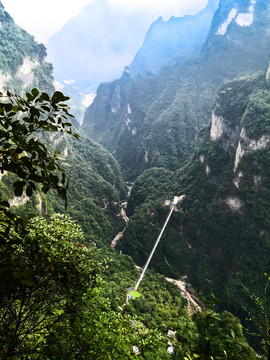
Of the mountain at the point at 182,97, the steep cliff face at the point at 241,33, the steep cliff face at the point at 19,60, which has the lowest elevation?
the steep cliff face at the point at 19,60

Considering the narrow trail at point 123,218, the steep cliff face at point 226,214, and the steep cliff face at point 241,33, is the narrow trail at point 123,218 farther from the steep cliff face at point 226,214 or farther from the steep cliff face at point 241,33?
the steep cliff face at point 241,33

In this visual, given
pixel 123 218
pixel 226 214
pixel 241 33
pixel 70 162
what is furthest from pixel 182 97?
pixel 226 214

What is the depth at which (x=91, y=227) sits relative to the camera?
44.2 metres

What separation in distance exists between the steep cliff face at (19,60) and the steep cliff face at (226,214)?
46.6m

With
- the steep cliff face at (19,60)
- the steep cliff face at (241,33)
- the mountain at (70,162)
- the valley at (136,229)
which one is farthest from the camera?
the steep cliff face at (241,33)

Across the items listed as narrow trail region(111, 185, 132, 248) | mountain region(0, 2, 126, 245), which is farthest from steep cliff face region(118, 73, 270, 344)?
mountain region(0, 2, 126, 245)

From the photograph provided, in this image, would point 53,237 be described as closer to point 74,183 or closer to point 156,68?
point 74,183

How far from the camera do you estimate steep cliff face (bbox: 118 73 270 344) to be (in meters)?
36.0

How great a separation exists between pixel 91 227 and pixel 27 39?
226 ft

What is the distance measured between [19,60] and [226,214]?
67.2m

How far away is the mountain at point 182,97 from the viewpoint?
295 ft

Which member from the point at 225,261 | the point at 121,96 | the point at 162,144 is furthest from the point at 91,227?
the point at 121,96

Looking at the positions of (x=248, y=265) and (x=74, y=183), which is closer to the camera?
(x=248, y=265)

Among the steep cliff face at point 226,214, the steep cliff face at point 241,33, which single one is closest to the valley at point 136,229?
the steep cliff face at point 226,214
